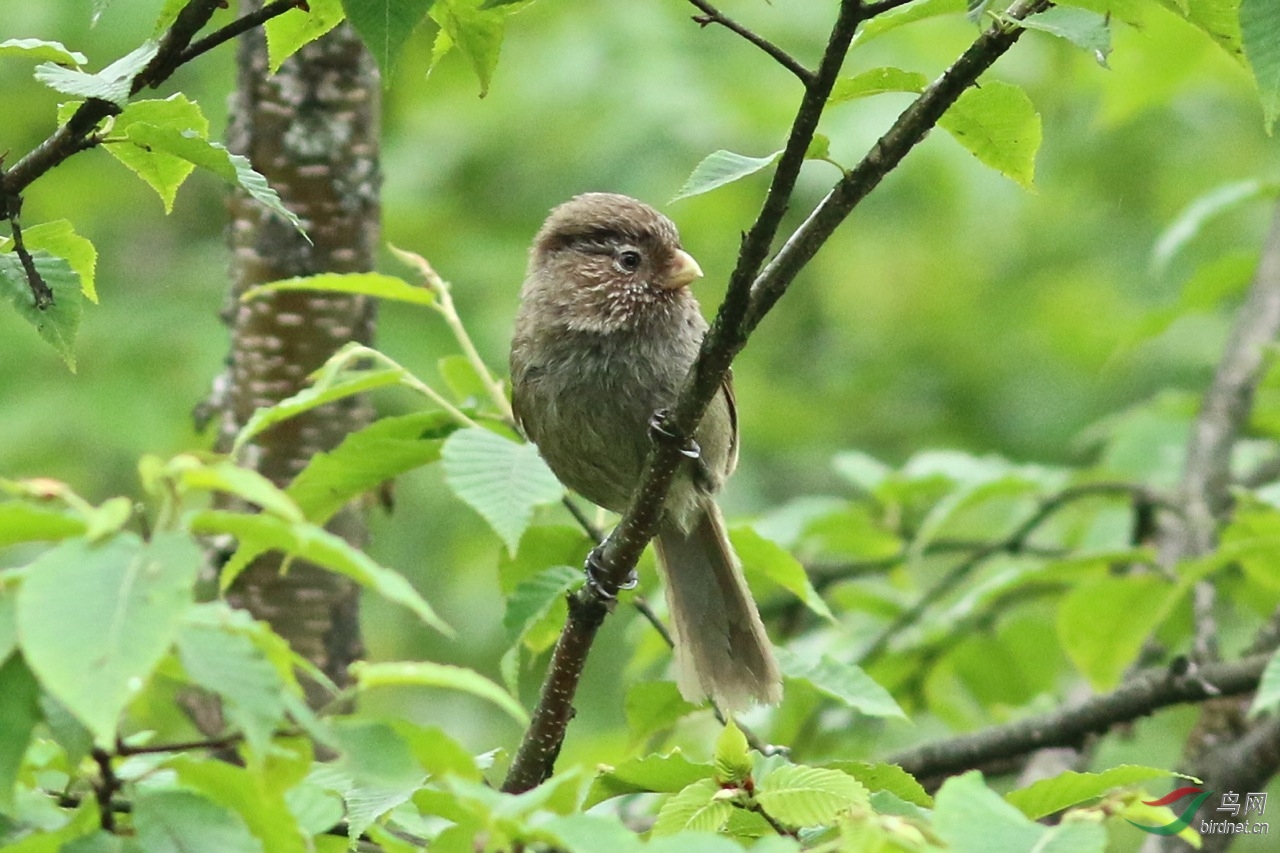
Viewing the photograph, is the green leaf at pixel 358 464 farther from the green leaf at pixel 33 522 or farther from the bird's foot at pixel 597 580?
the green leaf at pixel 33 522

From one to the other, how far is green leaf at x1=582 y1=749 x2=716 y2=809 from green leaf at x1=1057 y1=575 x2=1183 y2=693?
2088 millimetres

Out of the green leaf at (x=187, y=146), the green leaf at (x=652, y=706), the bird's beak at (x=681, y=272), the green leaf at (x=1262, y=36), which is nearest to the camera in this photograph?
the green leaf at (x=1262, y=36)

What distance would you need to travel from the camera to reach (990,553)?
5113 mm

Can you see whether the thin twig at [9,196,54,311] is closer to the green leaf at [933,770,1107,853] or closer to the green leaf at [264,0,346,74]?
the green leaf at [264,0,346,74]

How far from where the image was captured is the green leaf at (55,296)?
2412 millimetres

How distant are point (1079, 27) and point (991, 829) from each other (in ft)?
3.42

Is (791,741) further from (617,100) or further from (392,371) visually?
(617,100)

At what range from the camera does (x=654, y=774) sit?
236 cm

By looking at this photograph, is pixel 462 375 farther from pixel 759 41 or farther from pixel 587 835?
pixel 587 835

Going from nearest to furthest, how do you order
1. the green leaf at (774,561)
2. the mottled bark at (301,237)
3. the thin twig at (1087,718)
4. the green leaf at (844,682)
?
the green leaf at (844,682), the green leaf at (774,561), the thin twig at (1087,718), the mottled bark at (301,237)

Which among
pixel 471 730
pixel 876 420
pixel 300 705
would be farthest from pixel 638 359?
pixel 471 730

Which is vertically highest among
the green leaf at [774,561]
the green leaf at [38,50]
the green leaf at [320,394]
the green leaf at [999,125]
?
the green leaf at [38,50]

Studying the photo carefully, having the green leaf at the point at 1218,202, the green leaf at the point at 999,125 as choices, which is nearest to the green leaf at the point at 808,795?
the green leaf at the point at 999,125

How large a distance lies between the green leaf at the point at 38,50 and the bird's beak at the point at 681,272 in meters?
2.33
